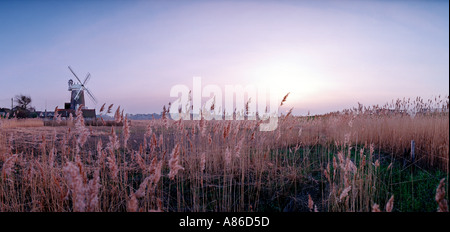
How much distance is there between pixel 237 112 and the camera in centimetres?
473

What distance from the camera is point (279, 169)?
156 inches

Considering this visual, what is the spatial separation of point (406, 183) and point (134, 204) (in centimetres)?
336

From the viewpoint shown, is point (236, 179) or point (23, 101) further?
point (23, 101)

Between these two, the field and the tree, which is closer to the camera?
the field

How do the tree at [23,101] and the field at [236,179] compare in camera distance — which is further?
the tree at [23,101]

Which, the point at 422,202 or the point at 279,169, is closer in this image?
the point at 422,202
